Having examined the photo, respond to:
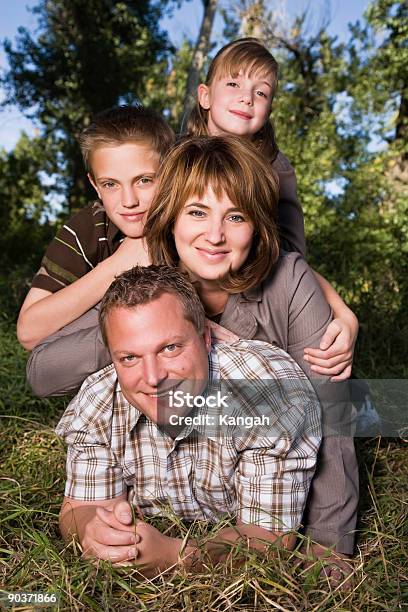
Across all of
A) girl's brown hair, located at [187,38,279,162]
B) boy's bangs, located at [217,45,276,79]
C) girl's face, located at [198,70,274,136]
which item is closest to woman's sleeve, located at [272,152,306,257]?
girl's brown hair, located at [187,38,279,162]

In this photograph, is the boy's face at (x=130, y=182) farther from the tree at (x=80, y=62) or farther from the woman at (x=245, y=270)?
the tree at (x=80, y=62)

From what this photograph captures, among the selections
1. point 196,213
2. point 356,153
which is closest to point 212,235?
point 196,213

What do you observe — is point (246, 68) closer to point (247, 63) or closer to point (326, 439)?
point (247, 63)

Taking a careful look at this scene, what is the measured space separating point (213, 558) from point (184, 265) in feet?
2.91

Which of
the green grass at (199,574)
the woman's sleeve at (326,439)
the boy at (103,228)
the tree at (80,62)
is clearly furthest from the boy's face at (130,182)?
the tree at (80,62)

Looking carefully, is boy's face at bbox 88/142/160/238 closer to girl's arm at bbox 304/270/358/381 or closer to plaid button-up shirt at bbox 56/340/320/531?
plaid button-up shirt at bbox 56/340/320/531

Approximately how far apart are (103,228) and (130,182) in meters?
0.29

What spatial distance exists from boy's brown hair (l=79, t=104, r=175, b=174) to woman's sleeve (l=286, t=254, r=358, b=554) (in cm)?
67

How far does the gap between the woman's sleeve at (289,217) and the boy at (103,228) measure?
1.93 ft

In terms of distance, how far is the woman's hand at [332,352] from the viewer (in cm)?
231

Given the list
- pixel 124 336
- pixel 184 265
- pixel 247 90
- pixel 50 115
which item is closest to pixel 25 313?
pixel 184 265

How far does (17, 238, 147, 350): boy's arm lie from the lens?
8.34ft

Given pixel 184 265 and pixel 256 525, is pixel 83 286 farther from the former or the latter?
pixel 256 525

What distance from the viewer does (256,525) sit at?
2037 millimetres
